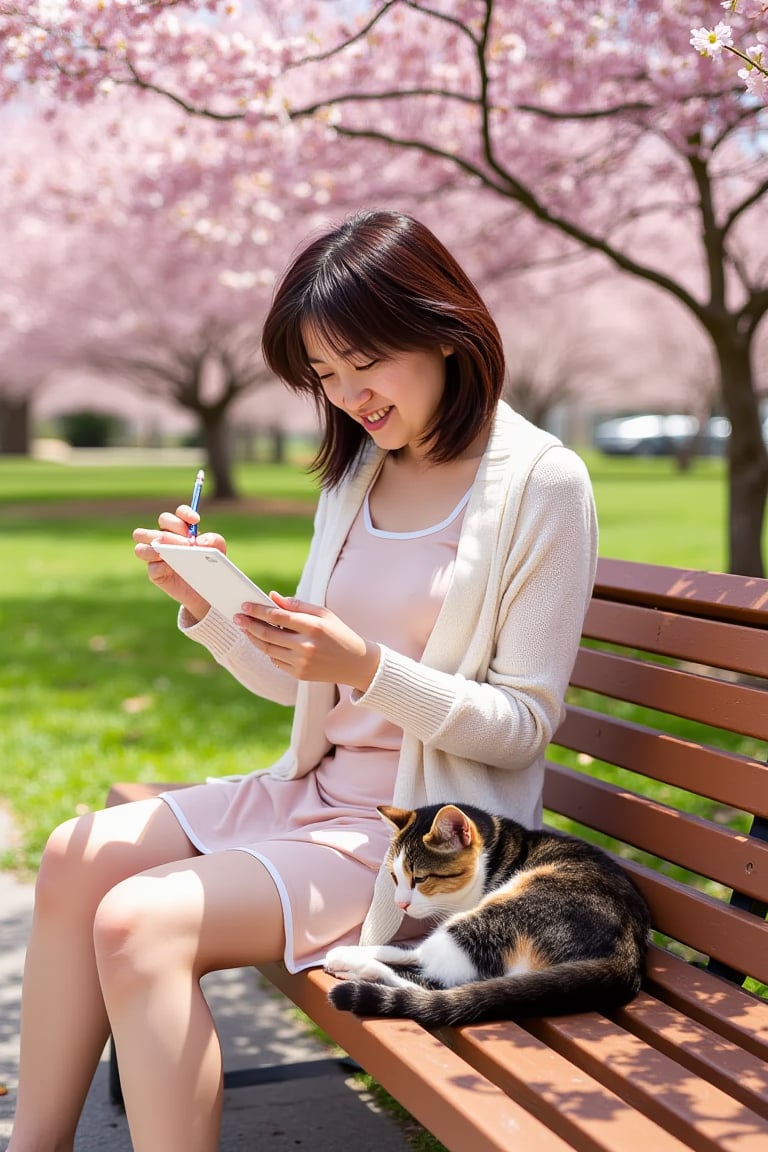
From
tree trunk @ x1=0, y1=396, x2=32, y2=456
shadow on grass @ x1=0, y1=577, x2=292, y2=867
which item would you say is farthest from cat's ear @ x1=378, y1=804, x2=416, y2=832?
tree trunk @ x1=0, y1=396, x2=32, y2=456

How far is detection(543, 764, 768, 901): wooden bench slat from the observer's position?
2201mm

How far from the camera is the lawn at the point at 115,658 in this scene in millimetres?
5047

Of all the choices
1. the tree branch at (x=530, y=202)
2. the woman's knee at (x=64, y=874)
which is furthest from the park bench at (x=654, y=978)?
the tree branch at (x=530, y=202)

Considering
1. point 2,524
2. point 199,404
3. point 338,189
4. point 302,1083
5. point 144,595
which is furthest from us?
point 199,404

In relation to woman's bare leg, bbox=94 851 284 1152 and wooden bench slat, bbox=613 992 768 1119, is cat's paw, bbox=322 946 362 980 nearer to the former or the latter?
woman's bare leg, bbox=94 851 284 1152

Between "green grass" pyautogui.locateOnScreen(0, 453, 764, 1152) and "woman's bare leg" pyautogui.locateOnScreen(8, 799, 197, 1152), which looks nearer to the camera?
"woman's bare leg" pyautogui.locateOnScreen(8, 799, 197, 1152)

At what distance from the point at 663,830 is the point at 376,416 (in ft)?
3.07

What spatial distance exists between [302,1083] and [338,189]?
7.01 m

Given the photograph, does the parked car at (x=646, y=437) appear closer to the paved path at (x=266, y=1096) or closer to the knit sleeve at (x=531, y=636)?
the paved path at (x=266, y=1096)

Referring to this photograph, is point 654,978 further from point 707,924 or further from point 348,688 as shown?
point 348,688

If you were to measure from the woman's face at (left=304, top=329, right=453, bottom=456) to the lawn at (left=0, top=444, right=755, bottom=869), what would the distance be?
0.74 feet

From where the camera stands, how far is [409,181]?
29.9 feet

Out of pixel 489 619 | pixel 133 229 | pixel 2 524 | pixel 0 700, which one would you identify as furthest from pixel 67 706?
pixel 2 524

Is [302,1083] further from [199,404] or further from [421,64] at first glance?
[199,404]
